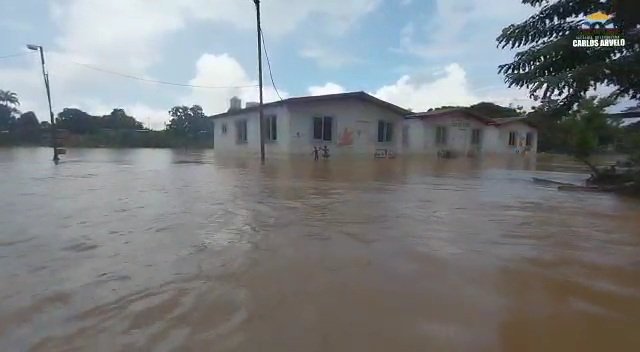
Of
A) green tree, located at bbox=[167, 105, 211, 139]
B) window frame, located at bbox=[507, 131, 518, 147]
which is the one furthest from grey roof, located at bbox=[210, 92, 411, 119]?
green tree, located at bbox=[167, 105, 211, 139]

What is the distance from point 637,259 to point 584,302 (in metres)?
1.50

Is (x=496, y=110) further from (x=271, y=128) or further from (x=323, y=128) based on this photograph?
(x=271, y=128)

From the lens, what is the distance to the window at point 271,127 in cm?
2211

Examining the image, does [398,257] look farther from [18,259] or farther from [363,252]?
[18,259]

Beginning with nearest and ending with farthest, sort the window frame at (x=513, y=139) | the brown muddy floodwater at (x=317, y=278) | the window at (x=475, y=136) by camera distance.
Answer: the brown muddy floodwater at (x=317, y=278), the window at (x=475, y=136), the window frame at (x=513, y=139)

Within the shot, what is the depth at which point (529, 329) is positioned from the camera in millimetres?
2443

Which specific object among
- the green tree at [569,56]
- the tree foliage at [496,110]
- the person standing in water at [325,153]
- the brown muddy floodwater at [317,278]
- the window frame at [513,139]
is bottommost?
the brown muddy floodwater at [317,278]

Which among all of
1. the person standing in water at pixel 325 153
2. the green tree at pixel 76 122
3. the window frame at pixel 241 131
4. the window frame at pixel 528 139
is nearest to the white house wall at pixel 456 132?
the window frame at pixel 528 139

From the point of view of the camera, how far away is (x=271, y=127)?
22.5m

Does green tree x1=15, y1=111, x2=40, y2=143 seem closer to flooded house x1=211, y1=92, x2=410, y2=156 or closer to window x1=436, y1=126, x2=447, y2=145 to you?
flooded house x1=211, y1=92, x2=410, y2=156

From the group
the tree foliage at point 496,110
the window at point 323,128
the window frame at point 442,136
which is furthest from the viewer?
the tree foliage at point 496,110

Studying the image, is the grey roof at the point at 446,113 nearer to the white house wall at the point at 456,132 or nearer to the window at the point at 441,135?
the white house wall at the point at 456,132

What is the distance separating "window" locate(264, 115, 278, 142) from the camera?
22.1 m

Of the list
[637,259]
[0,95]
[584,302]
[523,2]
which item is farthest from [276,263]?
[0,95]
